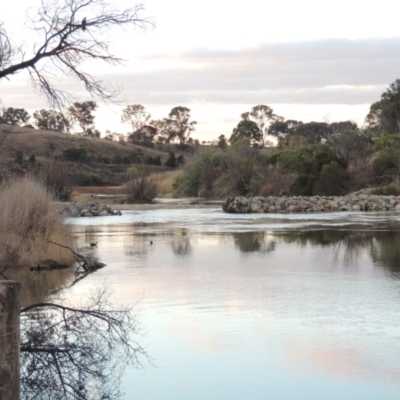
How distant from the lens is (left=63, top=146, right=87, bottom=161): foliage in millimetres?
98500

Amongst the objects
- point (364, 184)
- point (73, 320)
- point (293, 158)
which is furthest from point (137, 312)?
point (293, 158)

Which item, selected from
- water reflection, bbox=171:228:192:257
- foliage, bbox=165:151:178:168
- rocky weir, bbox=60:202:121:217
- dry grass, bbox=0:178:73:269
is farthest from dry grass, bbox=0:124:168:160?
dry grass, bbox=0:178:73:269

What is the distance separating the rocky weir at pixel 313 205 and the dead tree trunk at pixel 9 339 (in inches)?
1531

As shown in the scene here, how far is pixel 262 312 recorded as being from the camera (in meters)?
14.1

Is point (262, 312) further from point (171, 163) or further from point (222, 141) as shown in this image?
point (222, 141)

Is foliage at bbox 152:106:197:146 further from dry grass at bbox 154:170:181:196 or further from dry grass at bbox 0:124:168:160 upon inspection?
dry grass at bbox 154:170:181:196

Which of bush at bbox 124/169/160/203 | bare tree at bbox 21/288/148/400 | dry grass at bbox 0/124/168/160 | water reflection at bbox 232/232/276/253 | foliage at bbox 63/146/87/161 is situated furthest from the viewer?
dry grass at bbox 0/124/168/160

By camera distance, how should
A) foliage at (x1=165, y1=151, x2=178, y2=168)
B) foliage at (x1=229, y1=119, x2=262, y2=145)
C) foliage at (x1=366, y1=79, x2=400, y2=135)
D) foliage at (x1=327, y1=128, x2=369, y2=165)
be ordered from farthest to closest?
1. foliage at (x1=229, y1=119, x2=262, y2=145)
2. foliage at (x1=165, y1=151, x2=178, y2=168)
3. foliage at (x1=366, y1=79, x2=400, y2=135)
4. foliage at (x1=327, y1=128, x2=369, y2=165)

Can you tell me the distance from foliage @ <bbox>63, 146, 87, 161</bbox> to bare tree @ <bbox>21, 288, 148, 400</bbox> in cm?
8686

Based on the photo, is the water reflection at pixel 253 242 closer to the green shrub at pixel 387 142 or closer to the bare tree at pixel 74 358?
the bare tree at pixel 74 358

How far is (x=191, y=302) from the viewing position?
15164 millimetres

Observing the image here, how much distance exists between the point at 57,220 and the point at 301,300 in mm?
7769

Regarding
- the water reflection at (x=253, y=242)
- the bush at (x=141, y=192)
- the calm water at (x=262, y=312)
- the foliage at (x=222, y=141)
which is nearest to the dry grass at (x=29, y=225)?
the calm water at (x=262, y=312)

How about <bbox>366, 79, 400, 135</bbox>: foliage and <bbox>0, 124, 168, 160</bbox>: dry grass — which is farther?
<bbox>0, 124, 168, 160</bbox>: dry grass
